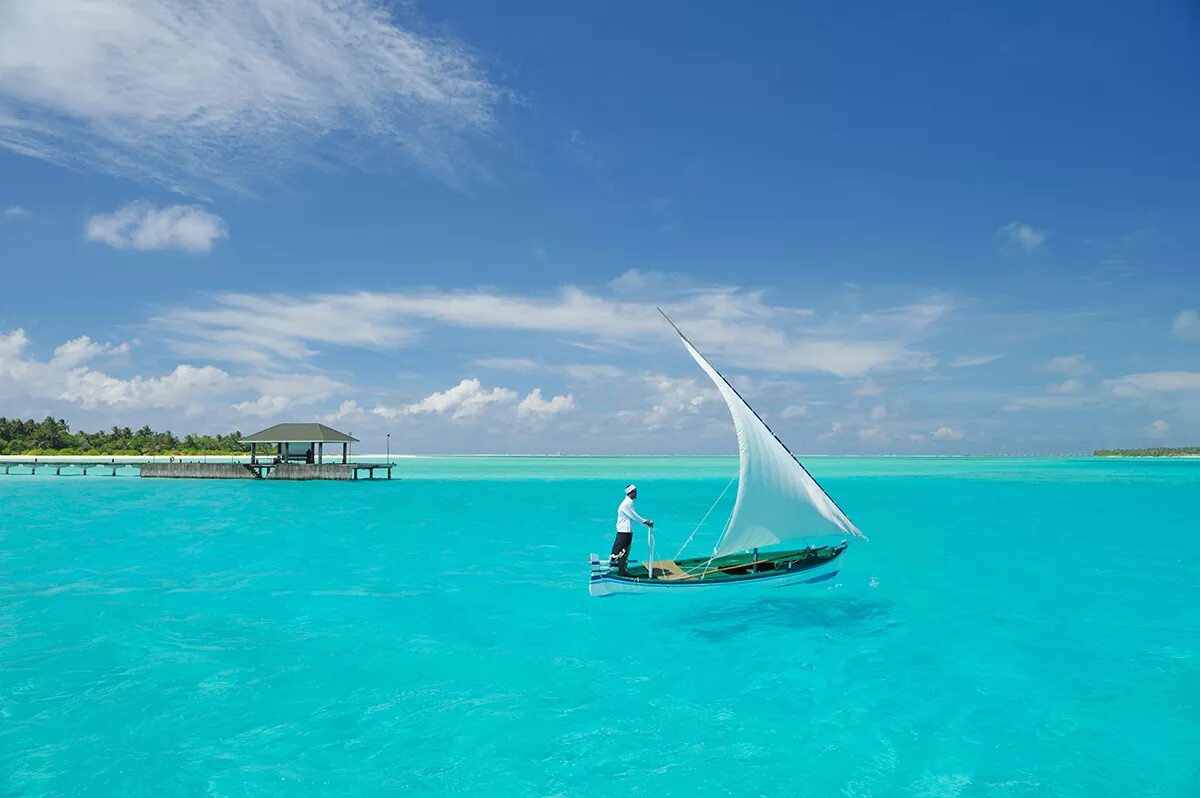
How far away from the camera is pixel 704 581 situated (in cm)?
2022

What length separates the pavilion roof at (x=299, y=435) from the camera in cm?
7725

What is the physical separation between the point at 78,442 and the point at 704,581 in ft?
503

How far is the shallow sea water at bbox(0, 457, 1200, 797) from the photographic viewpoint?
10.9m

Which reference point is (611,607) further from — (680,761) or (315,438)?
(315,438)

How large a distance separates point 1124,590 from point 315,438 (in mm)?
72235

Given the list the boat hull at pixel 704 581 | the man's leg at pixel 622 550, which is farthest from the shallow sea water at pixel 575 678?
the man's leg at pixel 622 550

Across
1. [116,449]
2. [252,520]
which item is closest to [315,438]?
[252,520]

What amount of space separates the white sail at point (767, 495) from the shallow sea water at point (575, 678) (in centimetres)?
230

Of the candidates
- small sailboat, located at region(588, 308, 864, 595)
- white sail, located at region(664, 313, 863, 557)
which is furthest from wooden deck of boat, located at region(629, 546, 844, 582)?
white sail, located at region(664, 313, 863, 557)

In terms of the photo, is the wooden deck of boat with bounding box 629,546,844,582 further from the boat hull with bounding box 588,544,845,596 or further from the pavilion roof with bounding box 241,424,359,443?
the pavilion roof with bounding box 241,424,359,443

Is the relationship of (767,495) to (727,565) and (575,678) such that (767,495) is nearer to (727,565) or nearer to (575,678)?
(727,565)

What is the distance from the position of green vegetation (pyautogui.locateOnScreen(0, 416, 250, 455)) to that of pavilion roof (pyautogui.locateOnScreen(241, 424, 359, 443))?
7843 cm

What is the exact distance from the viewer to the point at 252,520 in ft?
153

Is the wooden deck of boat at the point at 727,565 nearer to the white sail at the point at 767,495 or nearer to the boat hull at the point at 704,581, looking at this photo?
the boat hull at the point at 704,581
